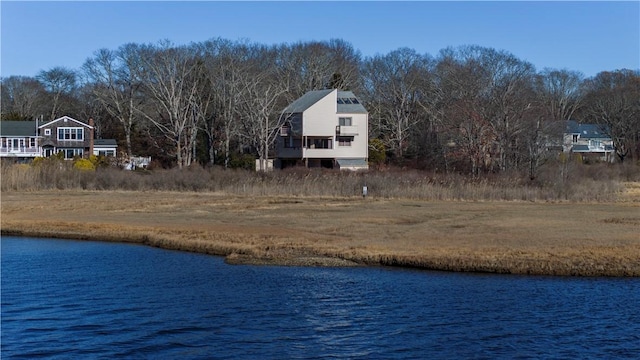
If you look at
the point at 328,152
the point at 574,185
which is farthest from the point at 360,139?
the point at 574,185

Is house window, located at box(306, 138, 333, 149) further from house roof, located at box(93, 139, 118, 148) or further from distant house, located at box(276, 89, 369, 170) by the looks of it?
house roof, located at box(93, 139, 118, 148)

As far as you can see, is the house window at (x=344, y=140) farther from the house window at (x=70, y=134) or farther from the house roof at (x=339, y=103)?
the house window at (x=70, y=134)

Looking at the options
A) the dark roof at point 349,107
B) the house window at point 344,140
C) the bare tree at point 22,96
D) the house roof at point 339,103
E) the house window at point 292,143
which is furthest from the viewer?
the bare tree at point 22,96

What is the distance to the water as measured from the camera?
635 inches

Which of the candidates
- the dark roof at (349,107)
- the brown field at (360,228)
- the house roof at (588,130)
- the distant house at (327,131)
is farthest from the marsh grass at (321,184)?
the house roof at (588,130)

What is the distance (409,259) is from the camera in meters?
25.7

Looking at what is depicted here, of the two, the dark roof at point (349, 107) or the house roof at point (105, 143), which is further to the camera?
the house roof at point (105, 143)

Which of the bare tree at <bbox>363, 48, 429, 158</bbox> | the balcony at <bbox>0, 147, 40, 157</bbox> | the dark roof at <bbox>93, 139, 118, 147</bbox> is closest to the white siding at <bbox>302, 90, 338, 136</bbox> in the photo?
the bare tree at <bbox>363, 48, 429, 158</bbox>

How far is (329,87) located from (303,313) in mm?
81632

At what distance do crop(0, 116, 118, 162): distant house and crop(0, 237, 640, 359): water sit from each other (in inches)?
2974

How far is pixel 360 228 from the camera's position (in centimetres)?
3431

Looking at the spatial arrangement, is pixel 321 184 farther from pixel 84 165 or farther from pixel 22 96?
pixel 22 96

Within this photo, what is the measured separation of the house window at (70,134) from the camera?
98.3 meters

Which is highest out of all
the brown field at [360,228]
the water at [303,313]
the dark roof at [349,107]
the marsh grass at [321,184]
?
the dark roof at [349,107]
